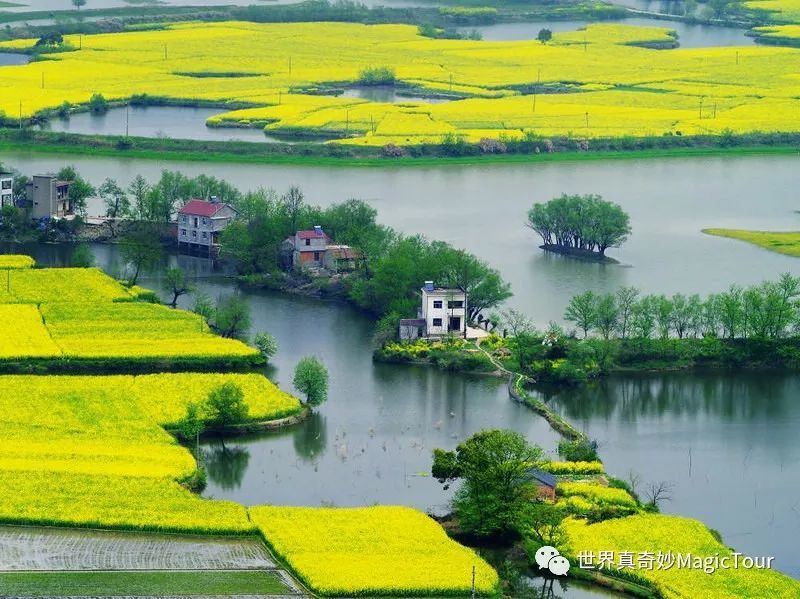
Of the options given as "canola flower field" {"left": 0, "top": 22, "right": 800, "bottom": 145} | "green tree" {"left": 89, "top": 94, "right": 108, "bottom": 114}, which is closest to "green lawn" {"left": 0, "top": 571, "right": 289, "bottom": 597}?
"canola flower field" {"left": 0, "top": 22, "right": 800, "bottom": 145}

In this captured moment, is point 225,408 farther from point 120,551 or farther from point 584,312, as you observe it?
point 584,312

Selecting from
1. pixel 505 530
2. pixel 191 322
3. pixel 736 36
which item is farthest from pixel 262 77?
pixel 505 530

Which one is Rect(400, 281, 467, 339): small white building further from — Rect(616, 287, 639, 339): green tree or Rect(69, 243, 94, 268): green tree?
Rect(69, 243, 94, 268): green tree

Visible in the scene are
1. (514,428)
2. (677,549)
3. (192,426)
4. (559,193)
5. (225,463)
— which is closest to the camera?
(677,549)

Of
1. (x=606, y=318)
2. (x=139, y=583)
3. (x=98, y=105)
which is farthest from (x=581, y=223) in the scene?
(x=98, y=105)

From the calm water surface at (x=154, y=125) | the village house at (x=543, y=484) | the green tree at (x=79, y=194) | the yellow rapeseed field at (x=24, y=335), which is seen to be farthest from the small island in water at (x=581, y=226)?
the village house at (x=543, y=484)
